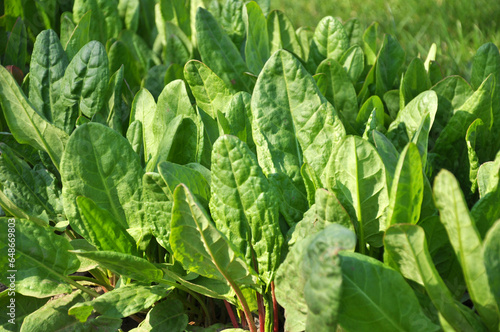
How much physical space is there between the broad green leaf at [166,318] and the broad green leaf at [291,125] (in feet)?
1.41

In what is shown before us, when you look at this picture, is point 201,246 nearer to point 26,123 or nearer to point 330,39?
point 26,123

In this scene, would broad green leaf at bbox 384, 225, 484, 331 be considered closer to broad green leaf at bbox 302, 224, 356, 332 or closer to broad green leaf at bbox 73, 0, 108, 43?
broad green leaf at bbox 302, 224, 356, 332

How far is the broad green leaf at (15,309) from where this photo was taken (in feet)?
5.22

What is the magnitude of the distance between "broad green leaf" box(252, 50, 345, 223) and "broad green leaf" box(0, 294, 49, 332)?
88 cm

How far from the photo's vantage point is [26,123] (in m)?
1.65

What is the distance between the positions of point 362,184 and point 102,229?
699 mm

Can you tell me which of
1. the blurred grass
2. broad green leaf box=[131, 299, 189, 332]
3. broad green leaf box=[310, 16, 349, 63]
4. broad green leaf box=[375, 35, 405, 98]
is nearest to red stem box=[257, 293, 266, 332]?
broad green leaf box=[131, 299, 189, 332]

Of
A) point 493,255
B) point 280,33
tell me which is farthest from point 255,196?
point 280,33

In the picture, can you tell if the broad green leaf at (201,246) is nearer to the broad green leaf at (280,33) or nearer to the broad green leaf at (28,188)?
the broad green leaf at (28,188)

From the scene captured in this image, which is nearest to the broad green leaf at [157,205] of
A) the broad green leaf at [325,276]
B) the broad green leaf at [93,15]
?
the broad green leaf at [325,276]

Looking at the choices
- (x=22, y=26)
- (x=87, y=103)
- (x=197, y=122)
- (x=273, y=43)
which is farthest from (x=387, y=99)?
(x=22, y=26)

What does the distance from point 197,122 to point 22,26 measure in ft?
3.95


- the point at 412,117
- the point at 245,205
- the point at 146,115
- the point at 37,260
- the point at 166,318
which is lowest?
the point at 166,318

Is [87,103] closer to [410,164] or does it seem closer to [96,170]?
[96,170]
